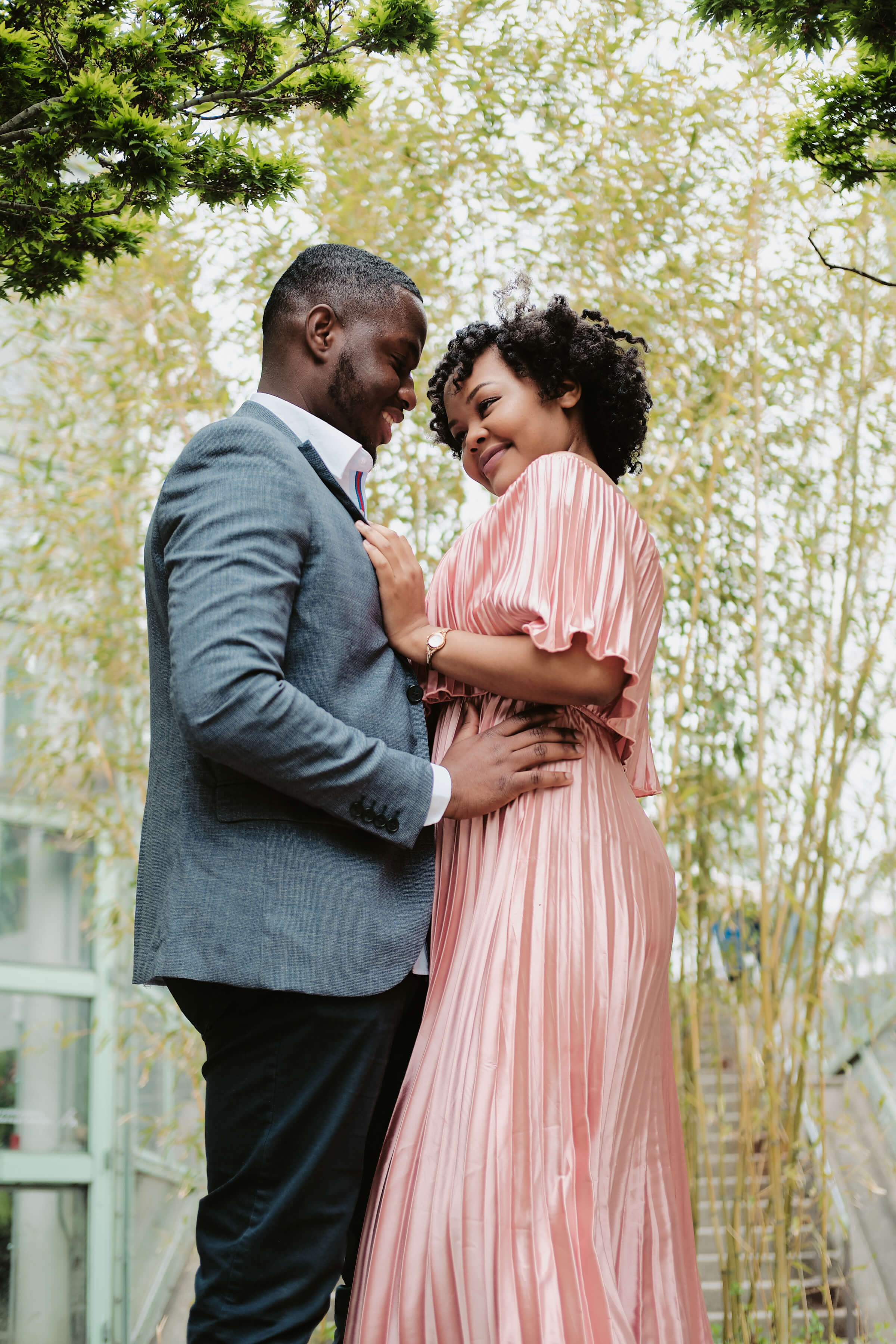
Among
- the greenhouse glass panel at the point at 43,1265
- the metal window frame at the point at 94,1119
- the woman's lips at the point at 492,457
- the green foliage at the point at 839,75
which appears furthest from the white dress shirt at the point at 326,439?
the greenhouse glass panel at the point at 43,1265

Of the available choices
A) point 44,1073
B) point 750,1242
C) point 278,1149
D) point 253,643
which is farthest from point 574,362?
point 44,1073

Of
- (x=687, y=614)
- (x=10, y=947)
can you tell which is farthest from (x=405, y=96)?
(x=10, y=947)

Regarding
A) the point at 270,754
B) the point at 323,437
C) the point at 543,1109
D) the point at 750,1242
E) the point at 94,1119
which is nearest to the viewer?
the point at 270,754

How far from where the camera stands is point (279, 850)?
1.22 metres

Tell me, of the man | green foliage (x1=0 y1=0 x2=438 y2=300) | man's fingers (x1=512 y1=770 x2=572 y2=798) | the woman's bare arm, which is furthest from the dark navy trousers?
green foliage (x1=0 y1=0 x2=438 y2=300)

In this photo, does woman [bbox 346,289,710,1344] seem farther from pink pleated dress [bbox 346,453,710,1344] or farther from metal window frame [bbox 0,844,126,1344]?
metal window frame [bbox 0,844,126,1344]

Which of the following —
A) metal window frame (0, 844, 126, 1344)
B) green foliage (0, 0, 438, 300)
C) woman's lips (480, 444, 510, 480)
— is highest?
green foliage (0, 0, 438, 300)

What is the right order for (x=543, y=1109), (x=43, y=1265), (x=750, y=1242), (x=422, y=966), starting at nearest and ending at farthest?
(x=543, y=1109) → (x=422, y=966) → (x=750, y=1242) → (x=43, y=1265)

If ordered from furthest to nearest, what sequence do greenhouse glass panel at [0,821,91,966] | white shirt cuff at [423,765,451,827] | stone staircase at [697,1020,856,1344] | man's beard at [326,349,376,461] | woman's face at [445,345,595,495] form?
greenhouse glass panel at [0,821,91,966]
stone staircase at [697,1020,856,1344]
woman's face at [445,345,595,495]
man's beard at [326,349,376,461]
white shirt cuff at [423,765,451,827]

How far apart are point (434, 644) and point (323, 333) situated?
18.5 inches

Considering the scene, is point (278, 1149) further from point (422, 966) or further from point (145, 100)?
point (145, 100)

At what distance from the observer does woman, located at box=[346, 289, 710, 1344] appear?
1.22 meters

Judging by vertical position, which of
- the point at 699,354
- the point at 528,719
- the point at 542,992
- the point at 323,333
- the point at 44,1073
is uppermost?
the point at 699,354

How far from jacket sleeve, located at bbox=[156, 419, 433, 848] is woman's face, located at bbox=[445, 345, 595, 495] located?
0.47 metres
